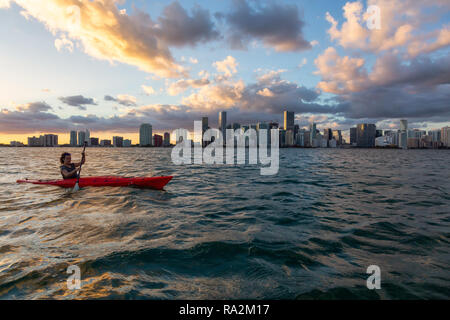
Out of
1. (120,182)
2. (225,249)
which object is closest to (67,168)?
(120,182)

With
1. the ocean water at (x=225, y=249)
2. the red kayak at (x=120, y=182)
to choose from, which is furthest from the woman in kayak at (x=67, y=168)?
the ocean water at (x=225, y=249)

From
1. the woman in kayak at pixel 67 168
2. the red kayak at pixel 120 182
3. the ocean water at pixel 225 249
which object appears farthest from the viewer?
the woman in kayak at pixel 67 168

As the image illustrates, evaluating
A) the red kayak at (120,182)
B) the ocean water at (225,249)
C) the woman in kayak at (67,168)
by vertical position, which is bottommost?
the ocean water at (225,249)

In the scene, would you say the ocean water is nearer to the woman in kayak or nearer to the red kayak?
the red kayak

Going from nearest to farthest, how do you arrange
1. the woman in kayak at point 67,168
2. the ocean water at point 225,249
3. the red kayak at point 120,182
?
1. the ocean water at point 225,249
2. the red kayak at point 120,182
3. the woman in kayak at point 67,168

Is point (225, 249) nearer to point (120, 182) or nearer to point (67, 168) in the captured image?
point (120, 182)

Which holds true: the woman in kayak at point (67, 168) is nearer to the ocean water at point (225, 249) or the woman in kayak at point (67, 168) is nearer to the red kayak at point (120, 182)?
the red kayak at point (120, 182)

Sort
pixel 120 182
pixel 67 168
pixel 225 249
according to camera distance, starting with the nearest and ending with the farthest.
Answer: pixel 225 249 < pixel 120 182 < pixel 67 168

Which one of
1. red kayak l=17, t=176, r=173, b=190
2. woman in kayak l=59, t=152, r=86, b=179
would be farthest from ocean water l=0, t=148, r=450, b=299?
woman in kayak l=59, t=152, r=86, b=179

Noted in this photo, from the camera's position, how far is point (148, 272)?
445cm

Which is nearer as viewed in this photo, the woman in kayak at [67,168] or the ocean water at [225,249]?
the ocean water at [225,249]

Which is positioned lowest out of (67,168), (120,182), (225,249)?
(225,249)

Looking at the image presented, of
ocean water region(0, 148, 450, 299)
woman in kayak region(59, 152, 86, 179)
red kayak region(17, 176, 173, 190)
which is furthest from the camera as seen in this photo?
woman in kayak region(59, 152, 86, 179)
